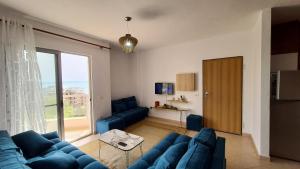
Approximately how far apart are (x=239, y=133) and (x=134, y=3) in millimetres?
3746

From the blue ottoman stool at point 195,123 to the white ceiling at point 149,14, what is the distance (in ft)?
7.30

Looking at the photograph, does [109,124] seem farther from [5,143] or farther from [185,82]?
[185,82]

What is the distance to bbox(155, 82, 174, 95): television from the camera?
180 inches

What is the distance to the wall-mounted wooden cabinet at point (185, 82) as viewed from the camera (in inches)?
161

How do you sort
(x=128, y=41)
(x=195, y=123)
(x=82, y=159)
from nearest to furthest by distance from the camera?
(x=82, y=159) < (x=128, y=41) < (x=195, y=123)

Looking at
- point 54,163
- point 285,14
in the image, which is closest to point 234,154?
point 285,14

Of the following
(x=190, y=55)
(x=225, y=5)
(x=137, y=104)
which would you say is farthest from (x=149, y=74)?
(x=225, y=5)

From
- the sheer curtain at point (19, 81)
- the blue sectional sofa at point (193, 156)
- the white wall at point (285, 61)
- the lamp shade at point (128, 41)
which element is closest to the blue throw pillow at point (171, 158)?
the blue sectional sofa at point (193, 156)

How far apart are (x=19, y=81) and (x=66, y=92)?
3.38 feet

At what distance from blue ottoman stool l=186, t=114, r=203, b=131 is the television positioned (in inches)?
41.7

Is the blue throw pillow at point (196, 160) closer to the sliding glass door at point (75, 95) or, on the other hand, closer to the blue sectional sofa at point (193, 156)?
the blue sectional sofa at point (193, 156)

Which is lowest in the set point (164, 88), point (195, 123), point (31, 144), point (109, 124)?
point (195, 123)

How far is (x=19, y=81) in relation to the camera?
228 cm

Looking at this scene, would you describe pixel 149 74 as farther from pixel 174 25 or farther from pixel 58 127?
pixel 58 127
